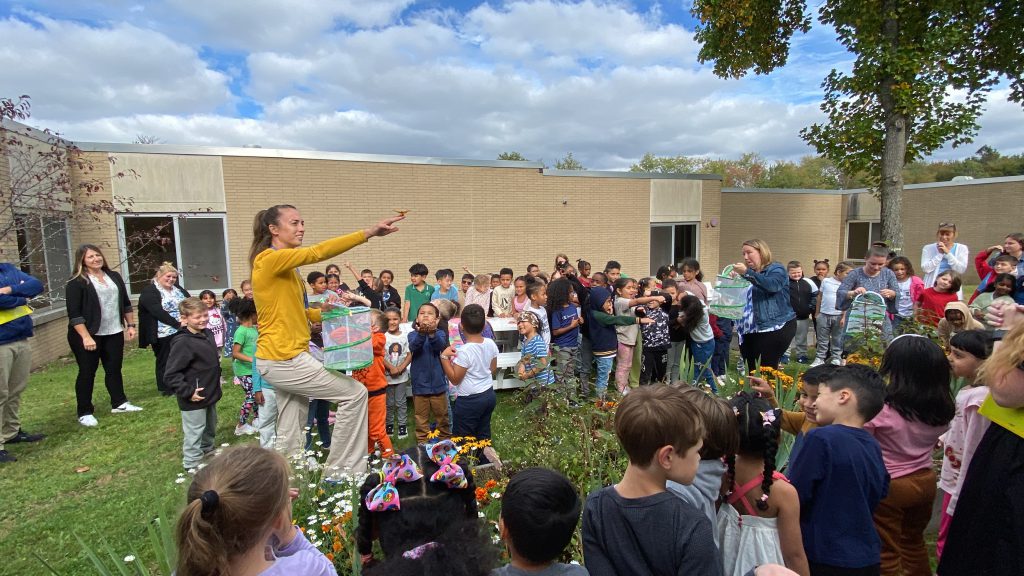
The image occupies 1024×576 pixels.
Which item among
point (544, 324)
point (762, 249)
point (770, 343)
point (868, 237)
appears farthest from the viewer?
point (868, 237)

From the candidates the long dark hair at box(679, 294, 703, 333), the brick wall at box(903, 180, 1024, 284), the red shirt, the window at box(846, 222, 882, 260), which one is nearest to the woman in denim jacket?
the long dark hair at box(679, 294, 703, 333)

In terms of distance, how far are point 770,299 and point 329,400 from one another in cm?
428

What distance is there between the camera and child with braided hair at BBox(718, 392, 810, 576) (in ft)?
6.39

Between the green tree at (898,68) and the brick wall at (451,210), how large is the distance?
553cm

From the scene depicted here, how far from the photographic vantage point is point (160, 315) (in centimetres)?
625

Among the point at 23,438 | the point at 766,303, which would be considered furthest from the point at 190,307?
the point at 766,303

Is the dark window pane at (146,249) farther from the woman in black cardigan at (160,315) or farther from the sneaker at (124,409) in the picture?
the sneaker at (124,409)

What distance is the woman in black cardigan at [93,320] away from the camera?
563cm

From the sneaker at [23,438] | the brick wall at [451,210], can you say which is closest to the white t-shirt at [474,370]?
the sneaker at [23,438]

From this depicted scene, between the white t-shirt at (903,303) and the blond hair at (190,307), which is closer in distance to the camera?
the blond hair at (190,307)

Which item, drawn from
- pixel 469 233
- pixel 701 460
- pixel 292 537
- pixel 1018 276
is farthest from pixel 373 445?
pixel 469 233

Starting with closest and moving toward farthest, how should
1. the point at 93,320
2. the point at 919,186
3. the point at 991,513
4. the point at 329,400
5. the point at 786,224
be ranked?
the point at 991,513, the point at 329,400, the point at 93,320, the point at 919,186, the point at 786,224

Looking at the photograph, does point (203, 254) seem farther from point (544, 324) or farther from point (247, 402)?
point (544, 324)

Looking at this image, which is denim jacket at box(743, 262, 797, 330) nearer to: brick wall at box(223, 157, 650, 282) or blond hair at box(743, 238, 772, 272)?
blond hair at box(743, 238, 772, 272)
